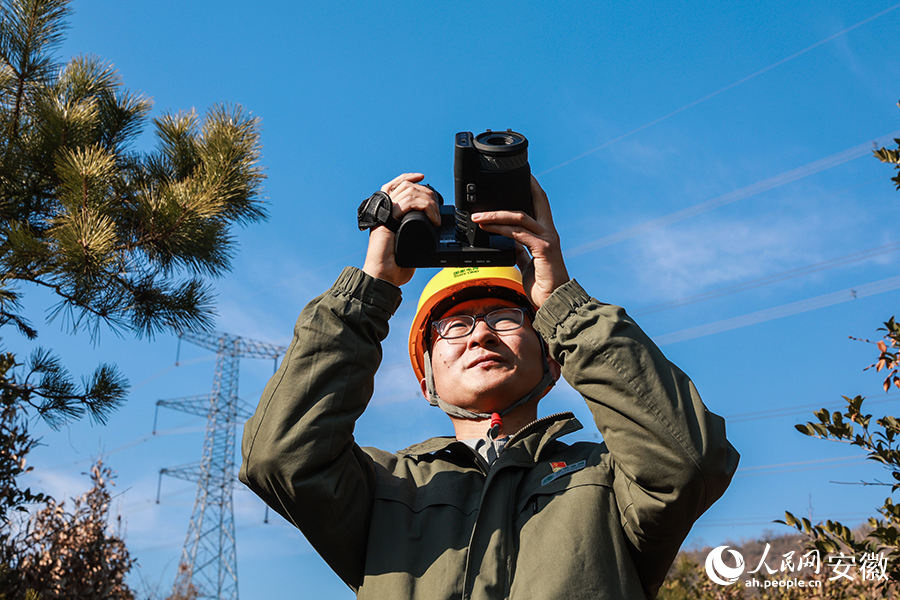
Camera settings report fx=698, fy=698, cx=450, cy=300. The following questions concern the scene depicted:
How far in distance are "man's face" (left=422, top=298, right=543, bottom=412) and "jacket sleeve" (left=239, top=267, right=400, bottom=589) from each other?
48 centimetres

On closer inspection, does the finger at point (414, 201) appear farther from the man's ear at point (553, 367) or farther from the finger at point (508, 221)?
the man's ear at point (553, 367)

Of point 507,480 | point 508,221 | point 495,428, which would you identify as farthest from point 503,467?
point 508,221

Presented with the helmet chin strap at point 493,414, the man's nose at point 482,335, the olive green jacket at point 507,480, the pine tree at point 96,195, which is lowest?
the olive green jacket at point 507,480

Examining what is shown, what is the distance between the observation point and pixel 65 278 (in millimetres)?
5422

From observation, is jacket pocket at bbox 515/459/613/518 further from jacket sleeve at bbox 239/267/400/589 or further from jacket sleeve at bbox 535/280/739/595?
jacket sleeve at bbox 239/267/400/589

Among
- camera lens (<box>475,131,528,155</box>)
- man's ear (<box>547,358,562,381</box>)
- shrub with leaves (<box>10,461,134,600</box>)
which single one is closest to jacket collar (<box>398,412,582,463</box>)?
A: man's ear (<box>547,358,562,381</box>)

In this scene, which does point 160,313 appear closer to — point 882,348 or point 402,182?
point 402,182

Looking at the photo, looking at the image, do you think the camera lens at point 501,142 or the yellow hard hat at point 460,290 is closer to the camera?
the camera lens at point 501,142

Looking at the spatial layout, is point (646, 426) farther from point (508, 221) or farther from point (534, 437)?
point (508, 221)

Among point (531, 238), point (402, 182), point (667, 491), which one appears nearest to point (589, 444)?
point (667, 491)

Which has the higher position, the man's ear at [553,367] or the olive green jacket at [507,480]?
the man's ear at [553,367]

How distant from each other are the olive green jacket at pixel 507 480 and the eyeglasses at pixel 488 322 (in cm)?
50

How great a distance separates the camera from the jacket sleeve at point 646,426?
1.99 m

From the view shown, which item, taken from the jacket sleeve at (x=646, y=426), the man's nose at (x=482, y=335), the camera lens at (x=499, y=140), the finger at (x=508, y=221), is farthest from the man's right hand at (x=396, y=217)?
the jacket sleeve at (x=646, y=426)
